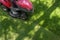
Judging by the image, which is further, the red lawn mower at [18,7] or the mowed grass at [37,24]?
the red lawn mower at [18,7]

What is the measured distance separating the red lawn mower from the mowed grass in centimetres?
19

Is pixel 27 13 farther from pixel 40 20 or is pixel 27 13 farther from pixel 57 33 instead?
pixel 57 33

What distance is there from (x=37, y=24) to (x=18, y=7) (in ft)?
3.10

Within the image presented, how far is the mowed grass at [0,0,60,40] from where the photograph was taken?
720 cm

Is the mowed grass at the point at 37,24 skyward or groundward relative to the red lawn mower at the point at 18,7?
groundward

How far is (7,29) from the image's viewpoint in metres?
7.38

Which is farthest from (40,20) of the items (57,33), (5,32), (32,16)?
(5,32)

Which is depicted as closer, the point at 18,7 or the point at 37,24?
the point at 37,24

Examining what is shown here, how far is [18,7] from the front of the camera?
7.80m

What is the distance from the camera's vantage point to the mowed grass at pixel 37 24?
23.6 feet

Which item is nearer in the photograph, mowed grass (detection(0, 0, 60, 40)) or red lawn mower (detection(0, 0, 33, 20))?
mowed grass (detection(0, 0, 60, 40))

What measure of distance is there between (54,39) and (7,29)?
1.67 meters

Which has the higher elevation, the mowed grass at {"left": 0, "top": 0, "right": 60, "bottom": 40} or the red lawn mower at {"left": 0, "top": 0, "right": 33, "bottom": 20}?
the red lawn mower at {"left": 0, "top": 0, "right": 33, "bottom": 20}

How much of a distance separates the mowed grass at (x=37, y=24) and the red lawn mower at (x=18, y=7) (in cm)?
19
